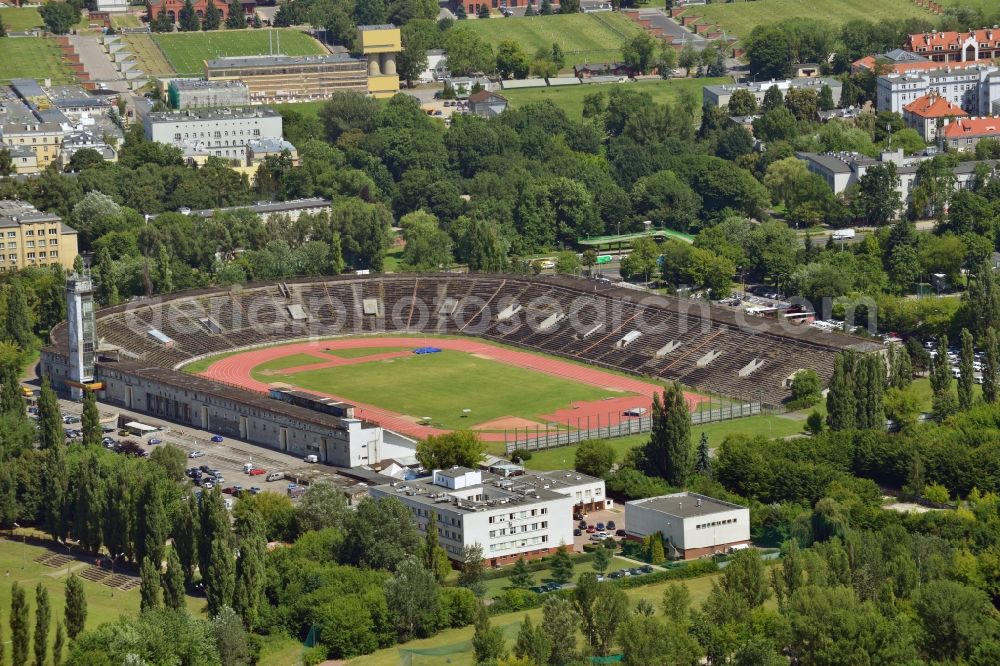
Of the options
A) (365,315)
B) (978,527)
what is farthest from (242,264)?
(978,527)

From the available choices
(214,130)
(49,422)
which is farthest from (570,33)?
(49,422)

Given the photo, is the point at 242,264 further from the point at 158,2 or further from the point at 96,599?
the point at 158,2

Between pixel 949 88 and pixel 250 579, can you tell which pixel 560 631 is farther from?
pixel 949 88

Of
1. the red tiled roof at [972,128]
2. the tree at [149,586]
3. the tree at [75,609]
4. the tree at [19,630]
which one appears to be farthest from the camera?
the red tiled roof at [972,128]

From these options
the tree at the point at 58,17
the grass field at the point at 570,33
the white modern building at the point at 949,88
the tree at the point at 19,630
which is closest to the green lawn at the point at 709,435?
the tree at the point at 19,630

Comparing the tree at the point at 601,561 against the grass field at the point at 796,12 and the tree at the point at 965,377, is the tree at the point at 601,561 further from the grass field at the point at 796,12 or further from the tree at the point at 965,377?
the grass field at the point at 796,12
